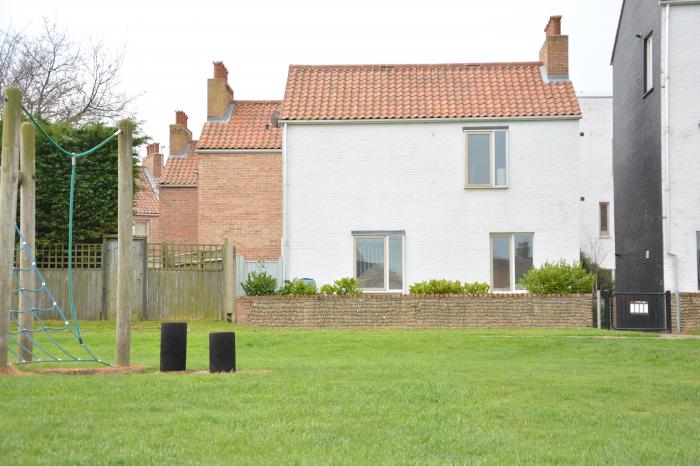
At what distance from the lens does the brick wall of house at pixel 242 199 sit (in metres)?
33.9

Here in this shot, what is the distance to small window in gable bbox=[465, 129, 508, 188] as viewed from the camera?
28719 mm

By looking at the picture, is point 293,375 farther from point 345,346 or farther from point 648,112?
point 648,112

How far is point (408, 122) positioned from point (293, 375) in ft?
58.8

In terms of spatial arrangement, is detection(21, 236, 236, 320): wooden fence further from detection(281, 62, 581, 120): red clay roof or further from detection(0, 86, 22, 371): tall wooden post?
detection(0, 86, 22, 371): tall wooden post

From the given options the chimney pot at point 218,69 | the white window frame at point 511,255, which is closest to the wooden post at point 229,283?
the white window frame at point 511,255

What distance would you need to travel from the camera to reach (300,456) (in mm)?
6977

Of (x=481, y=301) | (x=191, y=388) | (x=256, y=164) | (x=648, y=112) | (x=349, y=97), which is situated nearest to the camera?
(x=191, y=388)

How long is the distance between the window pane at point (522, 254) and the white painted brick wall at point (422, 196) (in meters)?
0.24

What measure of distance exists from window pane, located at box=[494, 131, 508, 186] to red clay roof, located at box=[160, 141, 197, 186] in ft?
60.0

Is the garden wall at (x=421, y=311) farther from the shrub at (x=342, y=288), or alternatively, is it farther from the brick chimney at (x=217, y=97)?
the brick chimney at (x=217, y=97)

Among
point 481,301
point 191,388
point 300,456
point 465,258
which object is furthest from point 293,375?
point 465,258

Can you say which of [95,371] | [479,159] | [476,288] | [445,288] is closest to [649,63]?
[479,159]

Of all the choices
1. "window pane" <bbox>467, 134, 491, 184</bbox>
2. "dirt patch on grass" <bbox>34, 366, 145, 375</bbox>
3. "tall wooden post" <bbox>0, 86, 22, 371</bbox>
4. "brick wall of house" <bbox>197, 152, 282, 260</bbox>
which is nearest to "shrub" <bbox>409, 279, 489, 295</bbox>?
"window pane" <bbox>467, 134, 491, 184</bbox>

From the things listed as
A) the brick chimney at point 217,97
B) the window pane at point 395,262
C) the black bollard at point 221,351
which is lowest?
the black bollard at point 221,351
